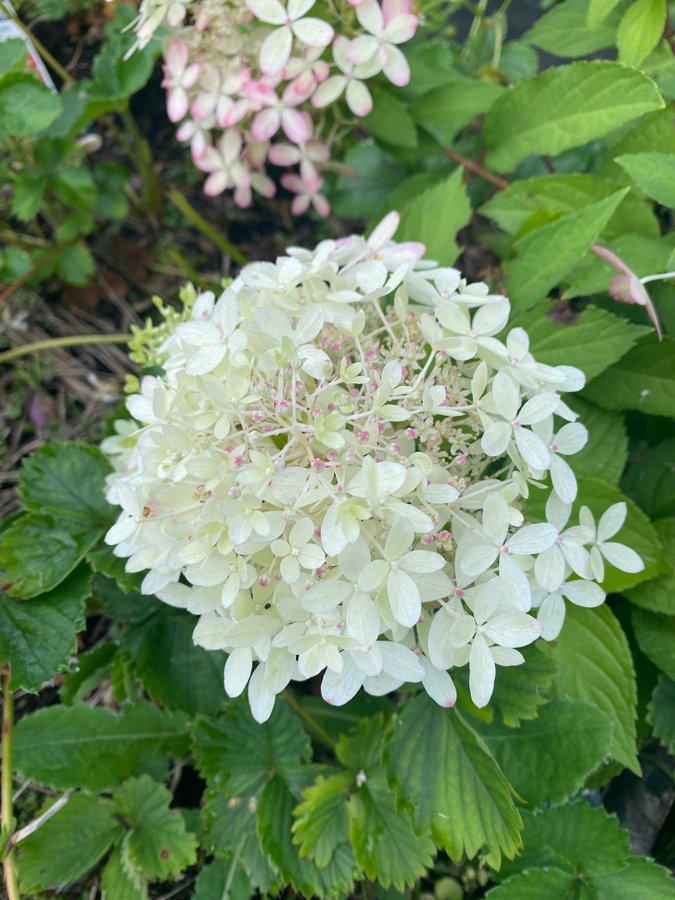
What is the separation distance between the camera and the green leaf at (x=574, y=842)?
87 centimetres

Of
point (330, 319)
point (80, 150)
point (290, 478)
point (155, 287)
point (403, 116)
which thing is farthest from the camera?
point (155, 287)

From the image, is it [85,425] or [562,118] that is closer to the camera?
[562,118]

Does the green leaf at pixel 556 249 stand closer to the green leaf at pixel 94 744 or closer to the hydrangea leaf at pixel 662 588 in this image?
the hydrangea leaf at pixel 662 588

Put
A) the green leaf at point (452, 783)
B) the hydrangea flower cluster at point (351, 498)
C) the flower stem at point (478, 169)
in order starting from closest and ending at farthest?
1. the hydrangea flower cluster at point (351, 498)
2. the green leaf at point (452, 783)
3. the flower stem at point (478, 169)

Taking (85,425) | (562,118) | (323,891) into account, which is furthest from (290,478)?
(85,425)

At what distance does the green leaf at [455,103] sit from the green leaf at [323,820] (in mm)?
1059

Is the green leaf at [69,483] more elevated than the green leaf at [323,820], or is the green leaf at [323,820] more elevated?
the green leaf at [69,483]

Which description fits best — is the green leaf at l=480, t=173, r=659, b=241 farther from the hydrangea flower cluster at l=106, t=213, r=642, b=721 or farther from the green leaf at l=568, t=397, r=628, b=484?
the hydrangea flower cluster at l=106, t=213, r=642, b=721

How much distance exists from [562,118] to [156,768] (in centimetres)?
120

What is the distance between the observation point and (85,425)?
1516 mm

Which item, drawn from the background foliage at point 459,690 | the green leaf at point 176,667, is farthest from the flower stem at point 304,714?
the green leaf at point 176,667

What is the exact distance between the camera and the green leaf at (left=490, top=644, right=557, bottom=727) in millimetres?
830

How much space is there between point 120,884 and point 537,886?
572 millimetres

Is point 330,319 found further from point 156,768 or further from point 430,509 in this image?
point 156,768
